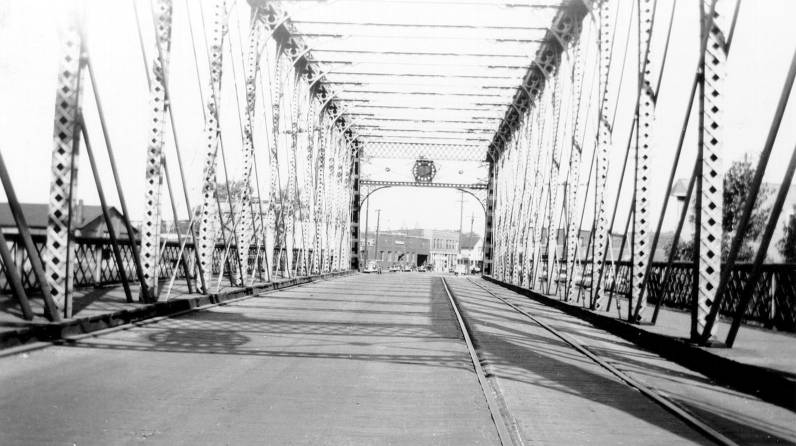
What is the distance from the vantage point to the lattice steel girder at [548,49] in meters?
20.9

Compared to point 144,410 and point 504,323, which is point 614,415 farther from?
point 504,323

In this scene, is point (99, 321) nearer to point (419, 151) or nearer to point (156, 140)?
point (156, 140)

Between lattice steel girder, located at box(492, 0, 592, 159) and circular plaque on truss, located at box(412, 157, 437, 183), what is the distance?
426 inches

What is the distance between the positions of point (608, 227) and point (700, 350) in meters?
6.09

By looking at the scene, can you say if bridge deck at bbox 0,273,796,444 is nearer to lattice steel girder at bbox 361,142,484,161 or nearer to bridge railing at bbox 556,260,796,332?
bridge railing at bbox 556,260,796,332

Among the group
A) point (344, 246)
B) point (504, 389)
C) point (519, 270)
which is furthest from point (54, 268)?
point (344, 246)

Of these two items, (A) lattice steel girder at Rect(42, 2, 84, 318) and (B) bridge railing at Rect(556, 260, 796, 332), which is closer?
(A) lattice steel girder at Rect(42, 2, 84, 318)

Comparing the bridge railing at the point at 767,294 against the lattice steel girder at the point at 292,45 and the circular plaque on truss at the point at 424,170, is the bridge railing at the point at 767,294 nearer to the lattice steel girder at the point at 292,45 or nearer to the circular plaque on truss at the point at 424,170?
the lattice steel girder at the point at 292,45

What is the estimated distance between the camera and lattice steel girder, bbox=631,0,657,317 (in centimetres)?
1166

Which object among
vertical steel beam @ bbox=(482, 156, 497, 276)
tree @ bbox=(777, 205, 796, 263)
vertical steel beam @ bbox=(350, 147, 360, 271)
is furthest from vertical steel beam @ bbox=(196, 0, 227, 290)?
→ vertical steel beam @ bbox=(482, 156, 497, 276)

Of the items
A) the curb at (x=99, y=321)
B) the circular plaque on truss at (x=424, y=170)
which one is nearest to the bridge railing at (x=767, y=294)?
the curb at (x=99, y=321)

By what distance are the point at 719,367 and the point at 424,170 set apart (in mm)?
39032

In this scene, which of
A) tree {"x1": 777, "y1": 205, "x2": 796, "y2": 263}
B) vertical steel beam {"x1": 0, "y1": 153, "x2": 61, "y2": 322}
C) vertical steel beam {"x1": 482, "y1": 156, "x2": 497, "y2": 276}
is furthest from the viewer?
vertical steel beam {"x1": 482, "y1": 156, "x2": 497, "y2": 276}

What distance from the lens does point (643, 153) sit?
11.8 meters
